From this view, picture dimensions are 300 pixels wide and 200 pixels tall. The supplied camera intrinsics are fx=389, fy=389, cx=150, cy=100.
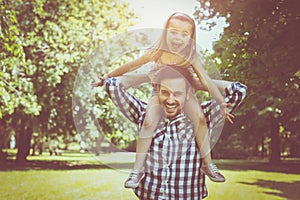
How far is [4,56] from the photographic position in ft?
29.4

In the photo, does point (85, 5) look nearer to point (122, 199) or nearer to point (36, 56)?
point (36, 56)

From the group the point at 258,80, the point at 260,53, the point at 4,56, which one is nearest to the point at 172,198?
the point at 260,53

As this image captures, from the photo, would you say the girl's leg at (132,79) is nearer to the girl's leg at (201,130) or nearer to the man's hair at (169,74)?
the man's hair at (169,74)

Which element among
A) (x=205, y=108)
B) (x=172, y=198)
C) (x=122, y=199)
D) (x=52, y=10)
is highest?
(x=52, y=10)

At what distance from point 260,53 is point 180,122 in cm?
414

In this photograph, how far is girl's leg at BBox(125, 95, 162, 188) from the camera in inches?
78.6

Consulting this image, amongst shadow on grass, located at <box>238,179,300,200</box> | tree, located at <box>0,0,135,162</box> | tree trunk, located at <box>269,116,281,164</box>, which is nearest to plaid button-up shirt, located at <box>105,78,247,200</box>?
shadow on grass, located at <box>238,179,300,200</box>

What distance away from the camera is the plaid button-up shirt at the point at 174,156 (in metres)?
2.00

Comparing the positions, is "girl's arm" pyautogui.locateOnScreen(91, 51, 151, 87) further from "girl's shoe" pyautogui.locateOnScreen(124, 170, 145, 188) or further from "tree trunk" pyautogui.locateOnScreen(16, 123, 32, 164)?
"tree trunk" pyautogui.locateOnScreen(16, 123, 32, 164)

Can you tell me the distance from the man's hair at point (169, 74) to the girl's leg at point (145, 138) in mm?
100

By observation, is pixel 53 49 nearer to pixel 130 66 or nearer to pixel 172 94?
pixel 130 66

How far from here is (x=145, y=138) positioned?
78.5 inches

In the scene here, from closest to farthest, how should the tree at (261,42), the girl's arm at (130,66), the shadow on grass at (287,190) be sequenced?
the girl's arm at (130,66) → the tree at (261,42) → the shadow on grass at (287,190)

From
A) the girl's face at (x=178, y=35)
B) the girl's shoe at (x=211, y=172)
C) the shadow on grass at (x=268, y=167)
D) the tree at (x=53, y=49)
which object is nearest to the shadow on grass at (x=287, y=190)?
the shadow on grass at (x=268, y=167)
